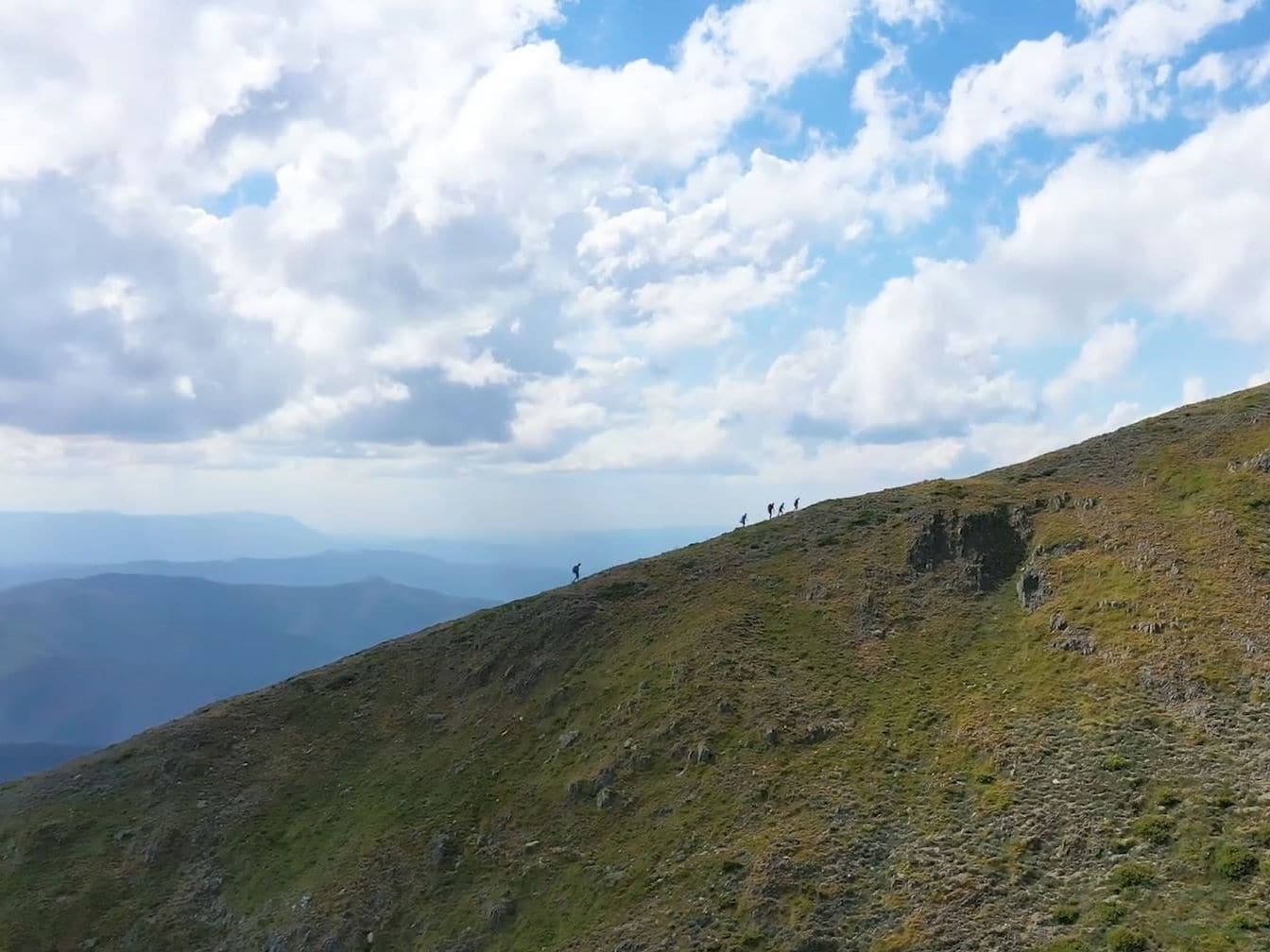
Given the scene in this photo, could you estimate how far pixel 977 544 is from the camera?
62.6m

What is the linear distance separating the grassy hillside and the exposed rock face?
28 cm

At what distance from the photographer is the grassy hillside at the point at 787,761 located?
33156 mm

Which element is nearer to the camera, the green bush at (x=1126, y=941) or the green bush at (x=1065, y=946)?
the green bush at (x=1126, y=941)

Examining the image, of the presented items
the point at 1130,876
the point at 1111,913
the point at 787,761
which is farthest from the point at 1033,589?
the point at 1111,913

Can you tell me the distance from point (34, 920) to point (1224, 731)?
216 feet

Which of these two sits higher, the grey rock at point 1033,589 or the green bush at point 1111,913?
the grey rock at point 1033,589

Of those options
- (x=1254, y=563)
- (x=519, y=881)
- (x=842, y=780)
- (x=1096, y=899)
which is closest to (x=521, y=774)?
(x=519, y=881)

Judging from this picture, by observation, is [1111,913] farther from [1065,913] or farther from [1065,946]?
[1065,946]

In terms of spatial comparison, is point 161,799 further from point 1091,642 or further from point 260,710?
point 1091,642

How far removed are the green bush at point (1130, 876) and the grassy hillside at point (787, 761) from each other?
5.9 inches

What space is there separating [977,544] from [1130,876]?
34834 millimetres

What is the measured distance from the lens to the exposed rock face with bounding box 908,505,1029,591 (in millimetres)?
60031

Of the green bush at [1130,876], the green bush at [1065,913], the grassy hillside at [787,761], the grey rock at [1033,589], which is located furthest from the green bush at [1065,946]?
the grey rock at [1033,589]

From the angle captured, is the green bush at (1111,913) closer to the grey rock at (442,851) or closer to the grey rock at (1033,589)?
the grey rock at (1033,589)
